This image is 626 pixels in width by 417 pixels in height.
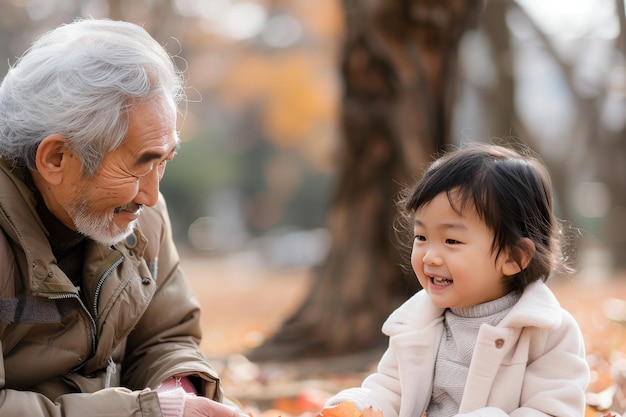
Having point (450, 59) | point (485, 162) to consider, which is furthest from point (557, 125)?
point (485, 162)

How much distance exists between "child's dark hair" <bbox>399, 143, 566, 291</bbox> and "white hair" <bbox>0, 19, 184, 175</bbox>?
93 cm

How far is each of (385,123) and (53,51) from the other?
3364mm

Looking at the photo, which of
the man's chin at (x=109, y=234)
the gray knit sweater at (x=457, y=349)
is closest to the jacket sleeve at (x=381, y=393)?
the gray knit sweater at (x=457, y=349)

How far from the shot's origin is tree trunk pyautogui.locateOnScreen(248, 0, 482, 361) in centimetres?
576

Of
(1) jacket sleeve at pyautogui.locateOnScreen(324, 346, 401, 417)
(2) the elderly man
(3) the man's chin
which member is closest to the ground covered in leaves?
(1) jacket sleeve at pyautogui.locateOnScreen(324, 346, 401, 417)

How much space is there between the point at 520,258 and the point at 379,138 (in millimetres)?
3306

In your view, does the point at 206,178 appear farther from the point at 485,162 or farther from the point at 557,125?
Result: the point at 485,162

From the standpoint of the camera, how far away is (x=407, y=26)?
18.9ft

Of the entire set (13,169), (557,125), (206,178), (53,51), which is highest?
(53,51)

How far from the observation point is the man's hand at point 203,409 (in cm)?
257

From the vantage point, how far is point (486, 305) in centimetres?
267

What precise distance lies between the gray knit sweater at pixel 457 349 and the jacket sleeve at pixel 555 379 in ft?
0.55

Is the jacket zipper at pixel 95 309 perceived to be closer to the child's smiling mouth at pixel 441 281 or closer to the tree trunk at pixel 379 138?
the child's smiling mouth at pixel 441 281

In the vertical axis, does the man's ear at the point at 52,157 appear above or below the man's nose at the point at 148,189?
above
